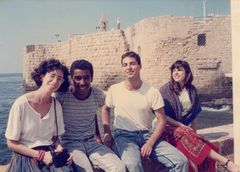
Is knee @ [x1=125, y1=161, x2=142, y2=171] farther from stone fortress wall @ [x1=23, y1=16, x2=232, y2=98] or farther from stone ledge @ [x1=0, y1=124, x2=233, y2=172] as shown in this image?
stone fortress wall @ [x1=23, y1=16, x2=232, y2=98]

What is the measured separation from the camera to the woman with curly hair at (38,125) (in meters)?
2.91

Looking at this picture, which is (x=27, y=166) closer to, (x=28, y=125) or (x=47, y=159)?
(x=47, y=159)

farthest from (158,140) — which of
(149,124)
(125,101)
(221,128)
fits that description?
(221,128)

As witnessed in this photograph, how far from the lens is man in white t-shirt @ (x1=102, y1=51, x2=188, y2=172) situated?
3.50m

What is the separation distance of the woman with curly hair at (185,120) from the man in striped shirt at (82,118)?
34.0 inches

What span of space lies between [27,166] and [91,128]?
888 millimetres

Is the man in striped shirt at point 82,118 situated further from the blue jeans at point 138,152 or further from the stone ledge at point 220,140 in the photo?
the stone ledge at point 220,140

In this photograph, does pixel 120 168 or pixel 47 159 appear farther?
pixel 120 168

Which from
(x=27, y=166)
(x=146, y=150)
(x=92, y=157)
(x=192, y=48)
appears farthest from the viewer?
(x=192, y=48)

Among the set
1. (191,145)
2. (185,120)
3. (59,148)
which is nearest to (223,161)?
(191,145)

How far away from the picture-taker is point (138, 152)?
344 cm

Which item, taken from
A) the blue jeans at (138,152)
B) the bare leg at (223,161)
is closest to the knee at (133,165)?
the blue jeans at (138,152)

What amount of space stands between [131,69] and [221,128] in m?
2.72

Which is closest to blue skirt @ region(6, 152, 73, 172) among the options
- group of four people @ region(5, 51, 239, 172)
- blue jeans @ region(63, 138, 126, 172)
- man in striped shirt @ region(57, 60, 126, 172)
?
group of four people @ region(5, 51, 239, 172)
